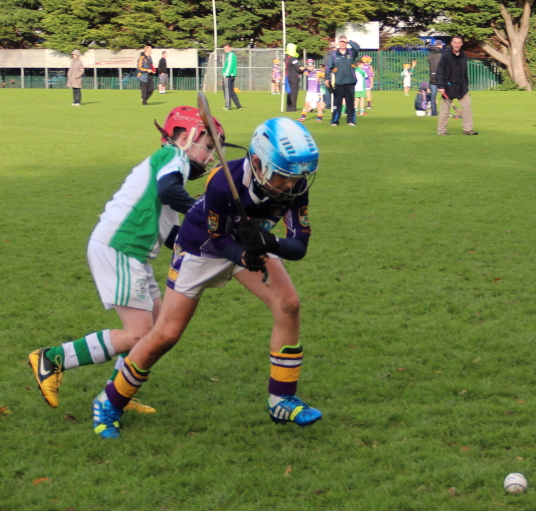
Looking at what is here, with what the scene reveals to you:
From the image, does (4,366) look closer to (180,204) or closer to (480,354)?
(180,204)

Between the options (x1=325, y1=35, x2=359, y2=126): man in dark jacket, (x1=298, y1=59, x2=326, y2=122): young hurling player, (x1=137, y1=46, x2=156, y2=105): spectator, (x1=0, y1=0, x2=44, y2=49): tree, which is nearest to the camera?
(x1=325, y1=35, x2=359, y2=126): man in dark jacket

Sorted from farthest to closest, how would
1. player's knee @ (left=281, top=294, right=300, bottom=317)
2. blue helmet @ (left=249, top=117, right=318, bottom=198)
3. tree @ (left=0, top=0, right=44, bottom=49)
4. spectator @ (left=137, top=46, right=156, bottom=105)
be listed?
1. tree @ (left=0, top=0, right=44, bottom=49)
2. spectator @ (left=137, top=46, right=156, bottom=105)
3. player's knee @ (left=281, top=294, right=300, bottom=317)
4. blue helmet @ (left=249, top=117, right=318, bottom=198)

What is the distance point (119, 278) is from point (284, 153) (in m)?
1.28

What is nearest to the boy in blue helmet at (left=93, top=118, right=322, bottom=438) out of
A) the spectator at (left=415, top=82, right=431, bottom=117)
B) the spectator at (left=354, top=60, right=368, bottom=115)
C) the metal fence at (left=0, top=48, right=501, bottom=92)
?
the spectator at (left=354, top=60, right=368, bottom=115)

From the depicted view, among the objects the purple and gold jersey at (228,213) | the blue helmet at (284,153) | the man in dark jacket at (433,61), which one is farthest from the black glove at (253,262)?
the man in dark jacket at (433,61)

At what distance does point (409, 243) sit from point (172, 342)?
5176 millimetres

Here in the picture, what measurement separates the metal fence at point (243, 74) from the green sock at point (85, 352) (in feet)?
128

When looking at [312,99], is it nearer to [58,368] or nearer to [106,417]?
[58,368]

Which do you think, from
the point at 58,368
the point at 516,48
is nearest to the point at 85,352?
the point at 58,368

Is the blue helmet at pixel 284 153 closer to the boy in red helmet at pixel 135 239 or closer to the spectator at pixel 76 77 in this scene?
the boy in red helmet at pixel 135 239

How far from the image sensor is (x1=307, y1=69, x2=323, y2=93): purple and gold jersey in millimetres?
25483

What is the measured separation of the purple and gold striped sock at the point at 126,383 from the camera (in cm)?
446

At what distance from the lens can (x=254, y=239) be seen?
12.5 ft

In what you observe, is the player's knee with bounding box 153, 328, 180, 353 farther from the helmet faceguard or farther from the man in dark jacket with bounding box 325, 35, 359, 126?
the man in dark jacket with bounding box 325, 35, 359, 126
